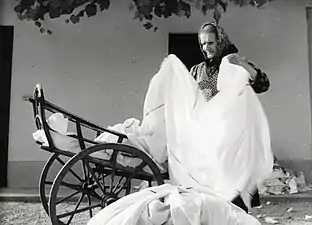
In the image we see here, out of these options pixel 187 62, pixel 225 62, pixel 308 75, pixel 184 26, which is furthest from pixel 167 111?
pixel 308 75

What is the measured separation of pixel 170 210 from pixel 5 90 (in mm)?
976

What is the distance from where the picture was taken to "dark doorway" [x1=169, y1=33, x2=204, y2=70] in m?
1.60

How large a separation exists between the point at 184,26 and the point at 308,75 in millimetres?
434

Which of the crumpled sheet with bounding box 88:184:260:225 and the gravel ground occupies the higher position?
the crumpled sheet with bounding box 88:184:260:225

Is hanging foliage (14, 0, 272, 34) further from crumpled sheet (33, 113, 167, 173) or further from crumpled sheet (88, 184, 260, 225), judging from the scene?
crumpled sheet (88, 184, 260, 225)

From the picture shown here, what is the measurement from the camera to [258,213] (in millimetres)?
1548

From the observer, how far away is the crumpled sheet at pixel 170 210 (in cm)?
92

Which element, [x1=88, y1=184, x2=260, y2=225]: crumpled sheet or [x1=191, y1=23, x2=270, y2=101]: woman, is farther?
[x1=191, y1=23, x2=270, y2=101]: woman

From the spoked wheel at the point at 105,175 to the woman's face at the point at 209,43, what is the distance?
0.94 feet

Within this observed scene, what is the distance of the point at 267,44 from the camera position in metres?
1.74

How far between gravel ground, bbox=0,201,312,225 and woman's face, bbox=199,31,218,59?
554 mm

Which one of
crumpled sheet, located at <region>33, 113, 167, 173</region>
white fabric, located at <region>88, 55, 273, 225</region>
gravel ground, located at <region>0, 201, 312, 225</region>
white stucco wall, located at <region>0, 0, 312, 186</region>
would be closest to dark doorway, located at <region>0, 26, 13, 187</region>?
white stucco wall, located at <region>0, 0, 312, 186</region>

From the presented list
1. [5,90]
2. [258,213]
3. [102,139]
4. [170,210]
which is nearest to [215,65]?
[102,139]

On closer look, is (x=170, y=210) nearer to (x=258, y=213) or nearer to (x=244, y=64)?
(x=244, y=64)
